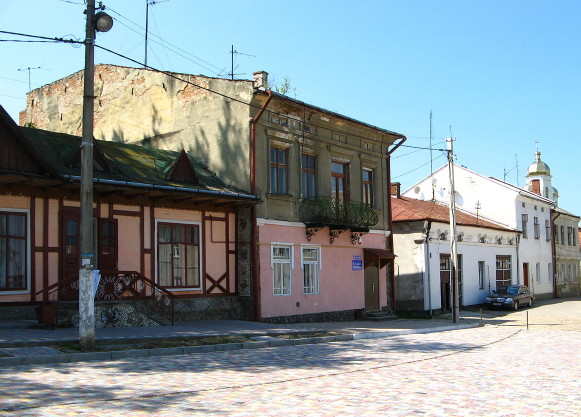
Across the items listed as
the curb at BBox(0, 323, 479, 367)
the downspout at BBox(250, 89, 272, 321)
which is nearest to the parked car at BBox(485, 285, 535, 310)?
the curb at BBox(0, 323, 479, 367)

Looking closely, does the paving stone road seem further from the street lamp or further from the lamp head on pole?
the lamp head on pole

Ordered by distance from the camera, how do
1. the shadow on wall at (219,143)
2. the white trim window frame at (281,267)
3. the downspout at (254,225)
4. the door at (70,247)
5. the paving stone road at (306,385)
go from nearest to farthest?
1. the paving stone road at (306,385)
2. the door at (70,247)
3. the downspout at (254,225)
4. the shadow on wall at (219,143)
5. the white trim window frame at (281,267)

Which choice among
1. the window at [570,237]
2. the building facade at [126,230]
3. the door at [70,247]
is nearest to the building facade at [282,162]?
the building facade at [126,230]

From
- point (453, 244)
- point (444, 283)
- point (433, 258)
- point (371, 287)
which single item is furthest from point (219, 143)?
point (444, 283)

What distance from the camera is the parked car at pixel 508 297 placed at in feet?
114

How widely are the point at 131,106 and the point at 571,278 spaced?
132 ft

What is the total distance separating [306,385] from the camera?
31.5 feet

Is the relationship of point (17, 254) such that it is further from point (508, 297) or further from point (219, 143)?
point (508, 297)

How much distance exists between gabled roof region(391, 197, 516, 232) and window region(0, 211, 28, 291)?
18955mm

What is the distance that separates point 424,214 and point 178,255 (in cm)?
1539

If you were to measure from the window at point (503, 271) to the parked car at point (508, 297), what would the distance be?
89.6 inches

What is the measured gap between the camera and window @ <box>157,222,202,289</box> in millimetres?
19422

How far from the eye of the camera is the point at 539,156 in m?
58.6

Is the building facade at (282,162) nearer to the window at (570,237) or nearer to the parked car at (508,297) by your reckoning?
the parked car at (508,297)
